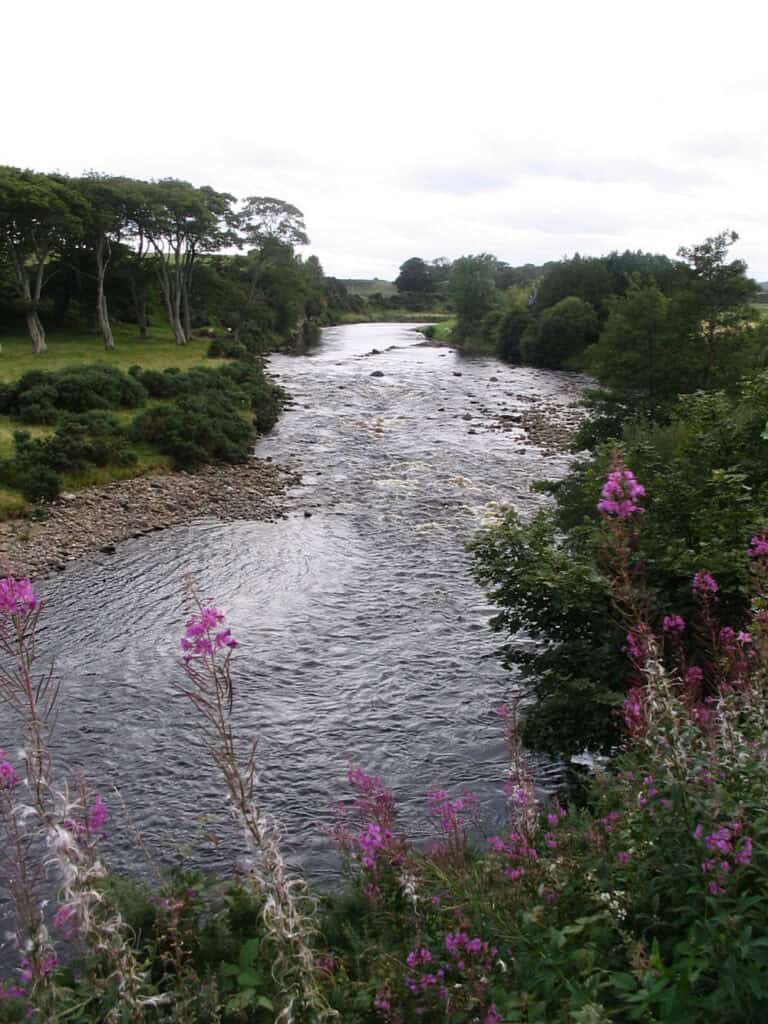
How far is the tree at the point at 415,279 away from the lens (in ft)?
615

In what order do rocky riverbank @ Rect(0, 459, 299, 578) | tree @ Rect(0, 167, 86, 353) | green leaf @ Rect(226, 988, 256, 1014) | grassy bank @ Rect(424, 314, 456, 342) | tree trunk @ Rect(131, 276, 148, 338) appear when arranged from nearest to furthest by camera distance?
green leaf @ Rect(226, 988, 256, 1014), rocky riverbank @ Rect(0, 459, 299, 578), tree @ Rect(0, 167, 86, 353), tree trunk @ Rect(131, 276, 148, 338), grassy bank @ Rect(424, 314, 456, 342)

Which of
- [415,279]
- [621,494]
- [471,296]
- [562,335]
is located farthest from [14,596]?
[415,279]

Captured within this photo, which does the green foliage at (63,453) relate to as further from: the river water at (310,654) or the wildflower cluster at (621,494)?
the wildflower cluster at (621,494)

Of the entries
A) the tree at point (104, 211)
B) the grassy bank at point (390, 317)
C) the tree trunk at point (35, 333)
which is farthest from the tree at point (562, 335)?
the grassy bank at point (390, 317)

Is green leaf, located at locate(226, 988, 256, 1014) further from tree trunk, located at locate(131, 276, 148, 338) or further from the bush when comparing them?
tree trunk, located at locate(131, 276, 148, 338)

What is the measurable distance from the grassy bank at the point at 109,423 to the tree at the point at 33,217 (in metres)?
6.33

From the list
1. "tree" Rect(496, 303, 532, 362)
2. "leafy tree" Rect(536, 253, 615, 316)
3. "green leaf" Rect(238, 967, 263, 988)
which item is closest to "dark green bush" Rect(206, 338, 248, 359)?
"tree" Rect(496, 303, 532, 362)

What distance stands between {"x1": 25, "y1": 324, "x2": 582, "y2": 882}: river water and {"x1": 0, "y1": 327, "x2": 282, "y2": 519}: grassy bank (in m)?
4.48

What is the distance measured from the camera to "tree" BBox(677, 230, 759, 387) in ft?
111

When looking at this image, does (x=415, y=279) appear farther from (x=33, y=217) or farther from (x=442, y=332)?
(x=33, y=217)

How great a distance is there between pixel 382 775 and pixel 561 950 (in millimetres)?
8296

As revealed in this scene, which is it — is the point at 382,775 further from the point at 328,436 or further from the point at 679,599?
the point at 328,436

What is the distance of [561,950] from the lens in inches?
193

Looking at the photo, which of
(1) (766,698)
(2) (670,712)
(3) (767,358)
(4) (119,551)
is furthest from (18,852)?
(3) (767,358)
